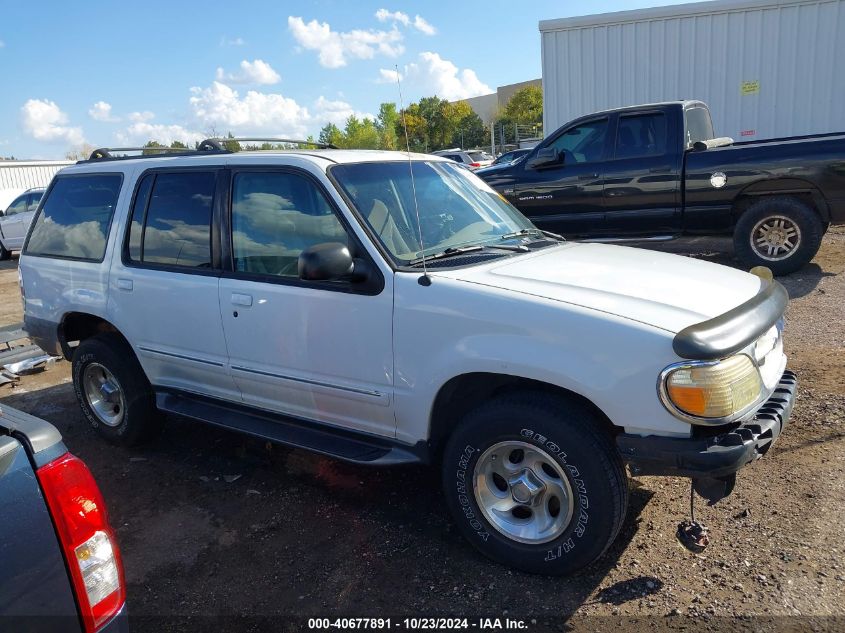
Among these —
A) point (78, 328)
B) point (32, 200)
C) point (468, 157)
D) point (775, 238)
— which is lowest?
point (775, 238)

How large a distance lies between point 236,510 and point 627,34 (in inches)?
445

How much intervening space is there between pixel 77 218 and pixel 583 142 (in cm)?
636

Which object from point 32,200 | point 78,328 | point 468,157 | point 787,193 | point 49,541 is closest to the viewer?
point 49,541

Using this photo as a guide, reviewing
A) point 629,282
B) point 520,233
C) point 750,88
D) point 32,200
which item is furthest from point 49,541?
point 32,200

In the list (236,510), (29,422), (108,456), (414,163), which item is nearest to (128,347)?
(108,456)

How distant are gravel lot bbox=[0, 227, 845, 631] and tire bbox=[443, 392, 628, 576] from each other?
16 cm

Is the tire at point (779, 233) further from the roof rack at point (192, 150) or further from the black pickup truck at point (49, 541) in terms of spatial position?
the black pickup truck at point (49, 541)

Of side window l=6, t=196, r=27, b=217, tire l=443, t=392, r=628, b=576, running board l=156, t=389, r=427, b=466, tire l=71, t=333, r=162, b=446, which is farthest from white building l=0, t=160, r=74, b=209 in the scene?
tire l=443, t=392, r=628, b=576

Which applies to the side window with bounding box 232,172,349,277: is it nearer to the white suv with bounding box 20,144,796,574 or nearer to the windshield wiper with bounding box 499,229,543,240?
the white suv with bounding box 20,144,796,574

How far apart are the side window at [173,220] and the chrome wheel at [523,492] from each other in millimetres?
2096

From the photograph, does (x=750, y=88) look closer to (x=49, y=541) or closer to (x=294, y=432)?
(x=294, y=432)

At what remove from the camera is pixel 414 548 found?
335 cm

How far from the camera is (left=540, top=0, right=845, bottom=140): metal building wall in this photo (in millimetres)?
11445

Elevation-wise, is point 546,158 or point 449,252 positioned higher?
point 546,158
